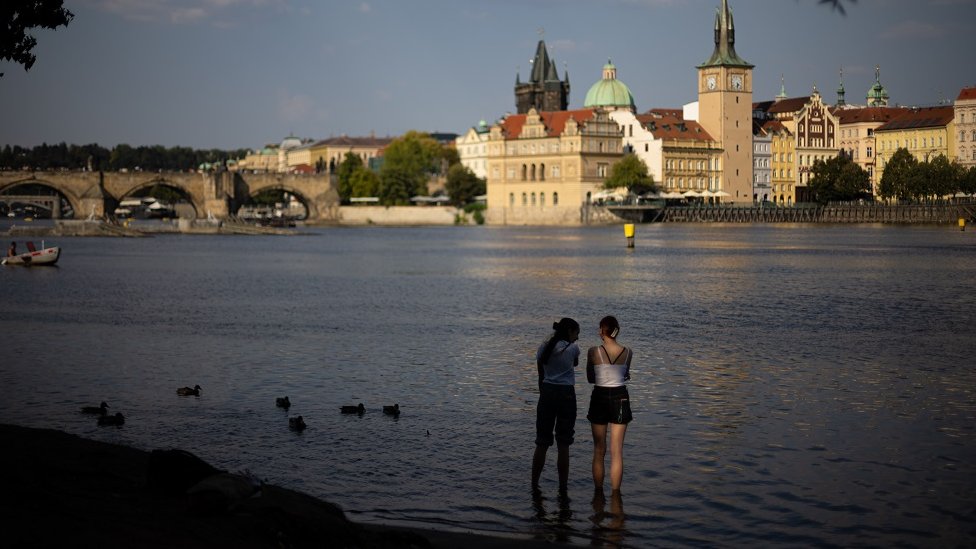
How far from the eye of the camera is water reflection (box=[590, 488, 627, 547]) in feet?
43.1

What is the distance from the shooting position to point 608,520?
1385 cm

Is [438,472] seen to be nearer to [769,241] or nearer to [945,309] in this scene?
[945,309]

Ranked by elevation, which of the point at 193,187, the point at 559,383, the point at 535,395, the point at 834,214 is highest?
the point at 193,187

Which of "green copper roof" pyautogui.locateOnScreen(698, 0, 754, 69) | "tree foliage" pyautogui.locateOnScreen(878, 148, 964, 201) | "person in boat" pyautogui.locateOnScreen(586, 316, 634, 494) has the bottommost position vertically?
"person in boat" pyautogui.locateOnScreen(586, 316, 634, 494)

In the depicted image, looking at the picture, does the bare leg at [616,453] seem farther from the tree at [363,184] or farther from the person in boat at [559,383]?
the tree at [363,184]

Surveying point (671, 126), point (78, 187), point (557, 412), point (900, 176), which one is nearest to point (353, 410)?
point (557, 412)

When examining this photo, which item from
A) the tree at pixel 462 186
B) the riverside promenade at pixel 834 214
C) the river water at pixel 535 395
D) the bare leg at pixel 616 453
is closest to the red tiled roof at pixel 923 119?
the riverside promenade at pixel 834 214

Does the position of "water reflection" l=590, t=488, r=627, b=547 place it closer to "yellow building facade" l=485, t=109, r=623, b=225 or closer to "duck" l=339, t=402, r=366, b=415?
"duck" l=339, t=402, r=366, b=415

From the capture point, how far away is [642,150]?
163375 millimetres

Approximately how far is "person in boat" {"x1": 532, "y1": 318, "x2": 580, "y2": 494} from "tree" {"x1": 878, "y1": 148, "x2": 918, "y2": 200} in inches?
5145

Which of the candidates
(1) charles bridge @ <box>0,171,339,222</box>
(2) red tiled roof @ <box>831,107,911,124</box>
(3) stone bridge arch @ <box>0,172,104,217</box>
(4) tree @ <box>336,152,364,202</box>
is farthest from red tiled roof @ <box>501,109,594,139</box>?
(3) stone bridge arch @ <box>0,172,104,217</box>

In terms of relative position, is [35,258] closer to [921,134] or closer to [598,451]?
[598,451]

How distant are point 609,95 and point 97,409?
167 meters

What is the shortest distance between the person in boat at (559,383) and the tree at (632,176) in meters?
139
